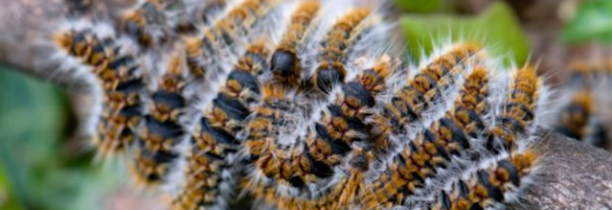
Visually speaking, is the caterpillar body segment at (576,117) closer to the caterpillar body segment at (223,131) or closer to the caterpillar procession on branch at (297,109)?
the caterpillar procession on branch at (297,109)

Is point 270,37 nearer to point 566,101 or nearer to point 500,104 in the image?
point 500,104

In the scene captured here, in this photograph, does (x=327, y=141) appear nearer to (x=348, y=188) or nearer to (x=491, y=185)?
(x=348, y=188)

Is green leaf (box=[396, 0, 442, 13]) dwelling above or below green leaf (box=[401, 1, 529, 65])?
above

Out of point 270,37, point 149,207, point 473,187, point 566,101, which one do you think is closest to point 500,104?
point 473,187

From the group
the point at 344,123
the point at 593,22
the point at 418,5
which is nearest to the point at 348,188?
the point at 344,123

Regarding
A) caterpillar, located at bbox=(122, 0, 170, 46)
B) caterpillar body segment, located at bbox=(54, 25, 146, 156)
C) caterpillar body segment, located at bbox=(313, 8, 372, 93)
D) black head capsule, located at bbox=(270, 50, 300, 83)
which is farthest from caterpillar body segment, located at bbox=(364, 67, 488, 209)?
caterpillar, located at bbox=(122, 0, 170, 46)

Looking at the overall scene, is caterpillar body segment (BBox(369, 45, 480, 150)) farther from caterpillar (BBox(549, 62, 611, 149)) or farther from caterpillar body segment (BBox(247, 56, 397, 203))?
caterpillar (BBox(549, 62, 611, 149))

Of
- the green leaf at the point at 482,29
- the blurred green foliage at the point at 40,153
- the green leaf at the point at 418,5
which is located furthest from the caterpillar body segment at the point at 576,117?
the blurred green foliage at the point at 40,153
